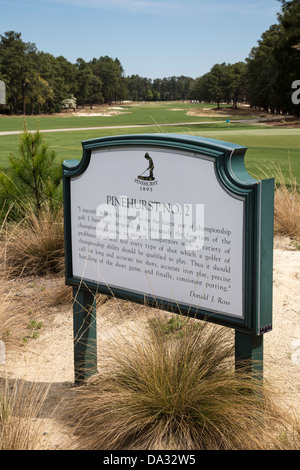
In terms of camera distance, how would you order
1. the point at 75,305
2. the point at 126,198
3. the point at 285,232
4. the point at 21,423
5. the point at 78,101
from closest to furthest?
the point at 21,423 < the point at 126,198 < the point at 75,305 < the point at 285,232 < the point at 78,101

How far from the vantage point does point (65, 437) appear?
341 centimetres

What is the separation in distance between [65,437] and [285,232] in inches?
202

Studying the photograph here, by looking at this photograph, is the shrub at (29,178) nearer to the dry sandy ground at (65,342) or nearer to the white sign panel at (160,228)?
the dry sandy ground at (65,342)

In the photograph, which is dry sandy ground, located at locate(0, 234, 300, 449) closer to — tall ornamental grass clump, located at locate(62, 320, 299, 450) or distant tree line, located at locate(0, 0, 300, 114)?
tall ornamental grass clump, located at locate(62, 320, 299, 450)

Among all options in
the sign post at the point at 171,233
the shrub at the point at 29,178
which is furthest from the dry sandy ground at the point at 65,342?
the shrub at the point at 29,178

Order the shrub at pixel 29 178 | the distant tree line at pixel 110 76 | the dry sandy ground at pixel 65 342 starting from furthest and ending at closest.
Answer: the distant tree line at pixel 110 76
the shrub at pixel 29 178
the dry sandy ground at pixel 65 342

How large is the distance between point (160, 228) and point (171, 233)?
89 millimetres

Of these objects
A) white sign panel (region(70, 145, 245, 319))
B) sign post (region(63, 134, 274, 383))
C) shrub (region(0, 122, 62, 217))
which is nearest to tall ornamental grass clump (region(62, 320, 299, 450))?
sign post (region(63, 134, 274, 383))

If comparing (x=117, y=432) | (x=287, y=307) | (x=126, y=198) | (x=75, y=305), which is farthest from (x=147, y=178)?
(x=287, y=307)

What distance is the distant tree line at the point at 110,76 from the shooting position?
46.4m

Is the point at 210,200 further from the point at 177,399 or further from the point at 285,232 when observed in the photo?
the point at 285,232

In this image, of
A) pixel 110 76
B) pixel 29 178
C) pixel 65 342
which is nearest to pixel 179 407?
pixel 65 342

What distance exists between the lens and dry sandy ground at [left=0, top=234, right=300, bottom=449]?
12.6ft

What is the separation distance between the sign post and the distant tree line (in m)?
39.3
